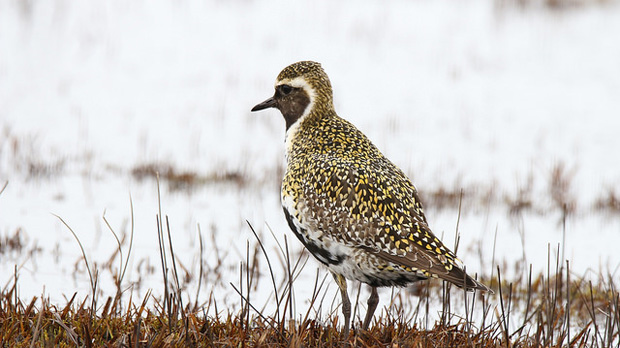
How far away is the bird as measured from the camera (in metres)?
3.59

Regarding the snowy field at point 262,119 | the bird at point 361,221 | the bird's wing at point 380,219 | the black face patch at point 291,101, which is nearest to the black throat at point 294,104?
the black face patch at point 291,101

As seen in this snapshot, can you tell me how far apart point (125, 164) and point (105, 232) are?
2.51 meters

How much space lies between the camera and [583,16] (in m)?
16.0

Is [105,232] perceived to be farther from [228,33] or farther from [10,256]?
[228,33]

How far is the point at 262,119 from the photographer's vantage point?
10594 mm

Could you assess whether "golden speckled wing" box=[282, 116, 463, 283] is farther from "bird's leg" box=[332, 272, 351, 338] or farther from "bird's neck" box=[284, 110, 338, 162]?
"bird's leg" box=[332, 272, 351, 338]

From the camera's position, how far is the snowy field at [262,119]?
6336 mm

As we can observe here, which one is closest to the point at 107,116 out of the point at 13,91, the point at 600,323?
the point at 13,91

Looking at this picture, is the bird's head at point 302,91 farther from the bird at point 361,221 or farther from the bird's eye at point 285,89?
the bird at point 361,221

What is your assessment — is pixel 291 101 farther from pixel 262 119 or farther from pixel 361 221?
pixel 262 119

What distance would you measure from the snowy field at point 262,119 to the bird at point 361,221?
89cm

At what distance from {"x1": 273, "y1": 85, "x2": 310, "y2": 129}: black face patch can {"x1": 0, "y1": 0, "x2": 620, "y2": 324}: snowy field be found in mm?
1296

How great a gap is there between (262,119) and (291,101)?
617cm

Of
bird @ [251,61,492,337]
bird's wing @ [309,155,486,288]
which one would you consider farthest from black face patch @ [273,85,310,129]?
bird's wing @ [309,155,486,288]
